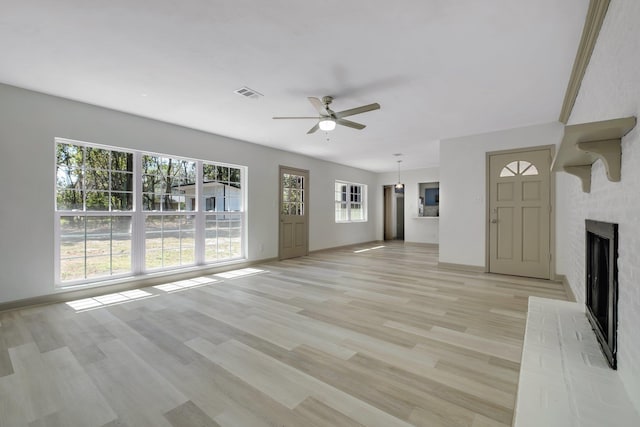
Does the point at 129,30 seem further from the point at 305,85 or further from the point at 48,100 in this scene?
the point at 48,100

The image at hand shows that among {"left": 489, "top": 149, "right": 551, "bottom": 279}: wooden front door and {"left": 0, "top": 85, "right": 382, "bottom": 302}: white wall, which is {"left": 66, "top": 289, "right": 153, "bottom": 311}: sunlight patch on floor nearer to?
{"left": 0, "top": 85, "right": 382, "bottom": 302}: white wall

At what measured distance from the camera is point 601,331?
74.7 inches

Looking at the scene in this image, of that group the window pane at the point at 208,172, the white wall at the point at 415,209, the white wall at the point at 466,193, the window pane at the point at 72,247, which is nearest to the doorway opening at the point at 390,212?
the white wall at the point at 415,209

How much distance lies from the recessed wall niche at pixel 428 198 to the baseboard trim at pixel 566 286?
4.97 m

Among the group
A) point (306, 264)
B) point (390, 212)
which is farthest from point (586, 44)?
point (390, 212)

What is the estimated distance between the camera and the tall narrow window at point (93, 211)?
3801 millimetres

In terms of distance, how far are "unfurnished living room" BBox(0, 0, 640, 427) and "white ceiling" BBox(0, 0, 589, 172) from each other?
3 centimetres

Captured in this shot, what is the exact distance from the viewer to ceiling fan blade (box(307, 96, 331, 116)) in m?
3.11

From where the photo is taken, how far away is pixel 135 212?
441 centimetres

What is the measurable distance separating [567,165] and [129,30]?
372cm

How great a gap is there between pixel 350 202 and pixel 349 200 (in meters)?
0.08

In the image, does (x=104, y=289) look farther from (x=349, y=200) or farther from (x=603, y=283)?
(x=349, y=200)

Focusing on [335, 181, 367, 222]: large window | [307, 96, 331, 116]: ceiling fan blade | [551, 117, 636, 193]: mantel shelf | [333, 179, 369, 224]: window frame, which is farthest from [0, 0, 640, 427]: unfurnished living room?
[335, 181, 367, 222]: large window

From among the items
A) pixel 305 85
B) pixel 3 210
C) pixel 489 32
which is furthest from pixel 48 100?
pixel 489 32
